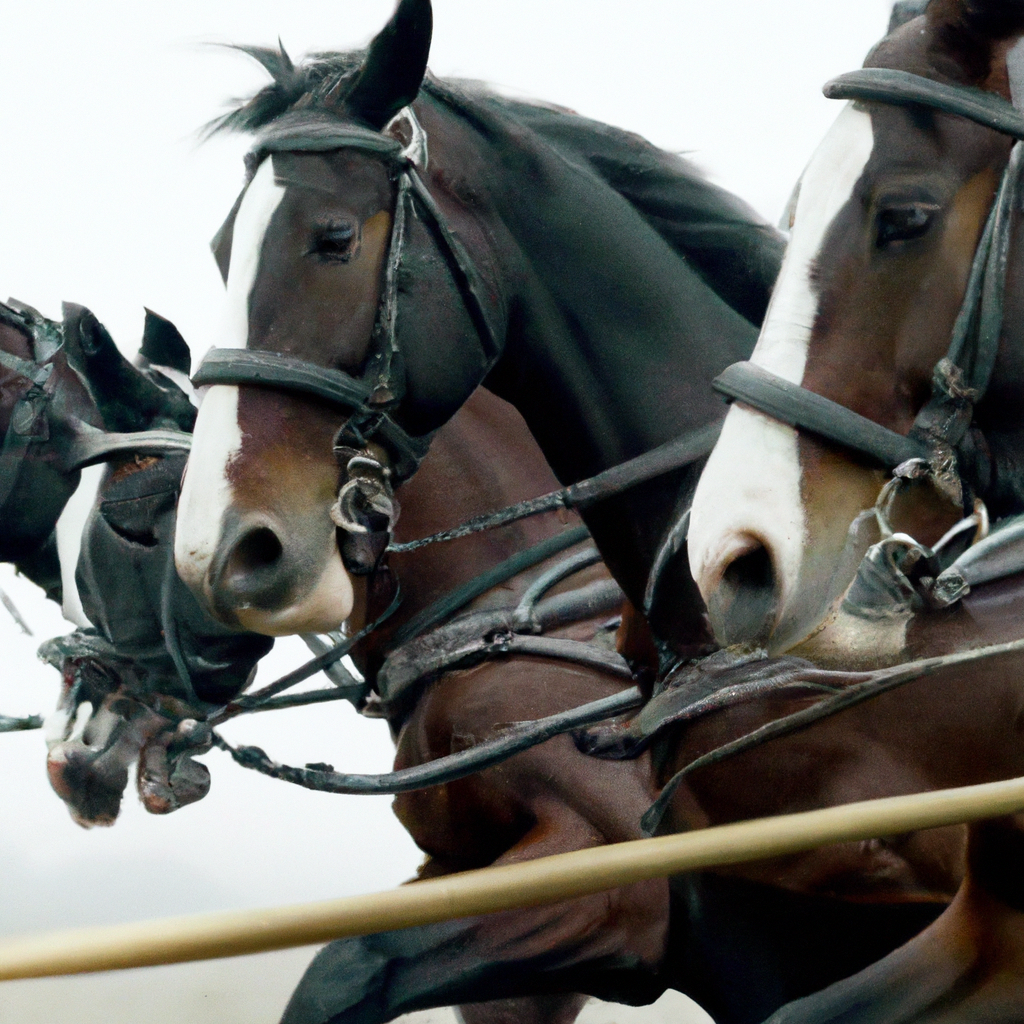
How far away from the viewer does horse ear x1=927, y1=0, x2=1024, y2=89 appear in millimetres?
1167

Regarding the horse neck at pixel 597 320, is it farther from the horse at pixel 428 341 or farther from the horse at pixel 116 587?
the horse at pixel 116 587

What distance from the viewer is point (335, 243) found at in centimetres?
155

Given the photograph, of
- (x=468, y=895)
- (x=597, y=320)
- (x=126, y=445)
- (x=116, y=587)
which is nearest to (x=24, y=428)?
(x=126, y=445)

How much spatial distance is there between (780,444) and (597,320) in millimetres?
491

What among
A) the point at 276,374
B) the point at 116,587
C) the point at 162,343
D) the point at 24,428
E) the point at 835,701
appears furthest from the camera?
the point at 162,343

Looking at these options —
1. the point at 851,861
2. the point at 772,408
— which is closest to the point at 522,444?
the point at 851,861

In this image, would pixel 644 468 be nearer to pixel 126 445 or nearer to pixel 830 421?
pixel 830 421

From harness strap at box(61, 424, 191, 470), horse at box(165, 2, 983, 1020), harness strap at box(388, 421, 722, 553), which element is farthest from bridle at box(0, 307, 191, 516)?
harness strap at box(388, 421, 722, 553)

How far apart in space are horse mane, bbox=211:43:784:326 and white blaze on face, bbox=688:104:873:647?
42 cm

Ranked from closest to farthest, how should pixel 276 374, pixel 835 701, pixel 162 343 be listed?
1. pixel 835 701
2. pixel 276 374
3. pixel 162 343

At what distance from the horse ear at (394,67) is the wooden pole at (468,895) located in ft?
3.20

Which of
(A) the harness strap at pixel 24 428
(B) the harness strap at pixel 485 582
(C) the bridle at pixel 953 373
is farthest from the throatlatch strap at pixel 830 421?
(A) the harness strap at pixel 24 428

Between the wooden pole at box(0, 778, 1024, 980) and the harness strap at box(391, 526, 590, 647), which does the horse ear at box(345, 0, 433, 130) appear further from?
the wooden pole at box(0, 778, 1024, 980)

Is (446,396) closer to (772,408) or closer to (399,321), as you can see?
(399,321)
